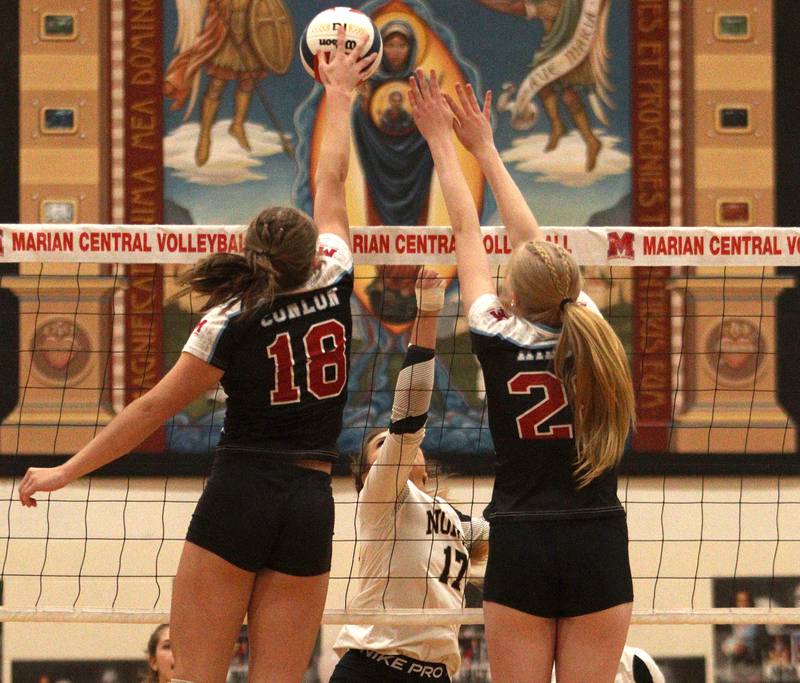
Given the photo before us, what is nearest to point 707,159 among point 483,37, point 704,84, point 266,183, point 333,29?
point 704,84

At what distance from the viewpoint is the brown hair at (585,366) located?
10.2ft

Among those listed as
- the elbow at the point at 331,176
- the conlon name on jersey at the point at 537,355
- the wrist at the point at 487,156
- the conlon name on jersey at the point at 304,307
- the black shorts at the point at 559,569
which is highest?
the wrist at the point at 487,156

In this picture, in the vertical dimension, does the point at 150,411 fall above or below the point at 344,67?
below

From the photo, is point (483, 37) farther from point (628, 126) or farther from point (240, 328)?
point (240, 328)

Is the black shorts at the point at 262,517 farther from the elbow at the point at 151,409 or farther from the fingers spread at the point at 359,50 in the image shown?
the fingers spread at the point at 359,50

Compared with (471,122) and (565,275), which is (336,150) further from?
(565,275)

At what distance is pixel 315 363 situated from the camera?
3217 millimetres

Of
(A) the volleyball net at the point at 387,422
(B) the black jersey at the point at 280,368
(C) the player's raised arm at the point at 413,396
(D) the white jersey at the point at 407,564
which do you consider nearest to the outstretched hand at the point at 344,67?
(C) the player's raised arm at the point at 413,396

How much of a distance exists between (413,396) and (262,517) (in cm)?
109

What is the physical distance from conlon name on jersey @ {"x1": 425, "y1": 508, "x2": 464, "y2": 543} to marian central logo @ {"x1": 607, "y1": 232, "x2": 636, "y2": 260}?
1058 mm

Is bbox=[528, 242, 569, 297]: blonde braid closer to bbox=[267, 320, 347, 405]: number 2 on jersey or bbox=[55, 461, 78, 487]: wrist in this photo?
bbox=[267, 320, 347, 405]: number 2 on jersey

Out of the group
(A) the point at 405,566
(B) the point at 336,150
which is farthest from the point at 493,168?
(A) the point at 405,566

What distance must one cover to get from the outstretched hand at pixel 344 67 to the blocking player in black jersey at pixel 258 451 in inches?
28.2

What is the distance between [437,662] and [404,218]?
18.3ft
